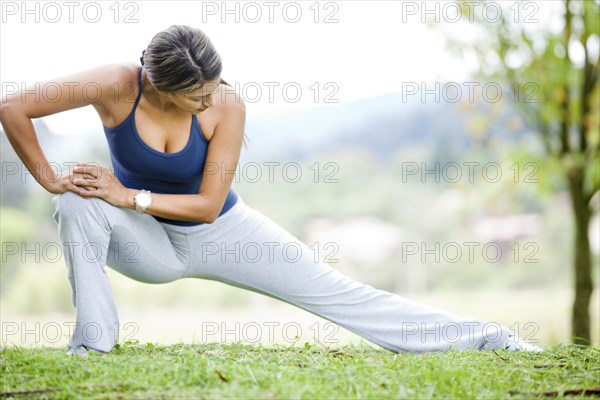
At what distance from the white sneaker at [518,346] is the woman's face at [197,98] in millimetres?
1686

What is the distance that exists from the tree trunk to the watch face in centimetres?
400

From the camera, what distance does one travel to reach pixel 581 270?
18.6ft

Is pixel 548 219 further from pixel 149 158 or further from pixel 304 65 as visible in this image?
pixel 149 158

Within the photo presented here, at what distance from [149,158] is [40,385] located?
1.04 meters

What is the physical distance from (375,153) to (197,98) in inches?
606

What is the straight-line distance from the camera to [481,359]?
282cm

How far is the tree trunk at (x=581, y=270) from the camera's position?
18.6 feet

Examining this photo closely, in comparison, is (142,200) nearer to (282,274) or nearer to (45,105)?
(45,105)
